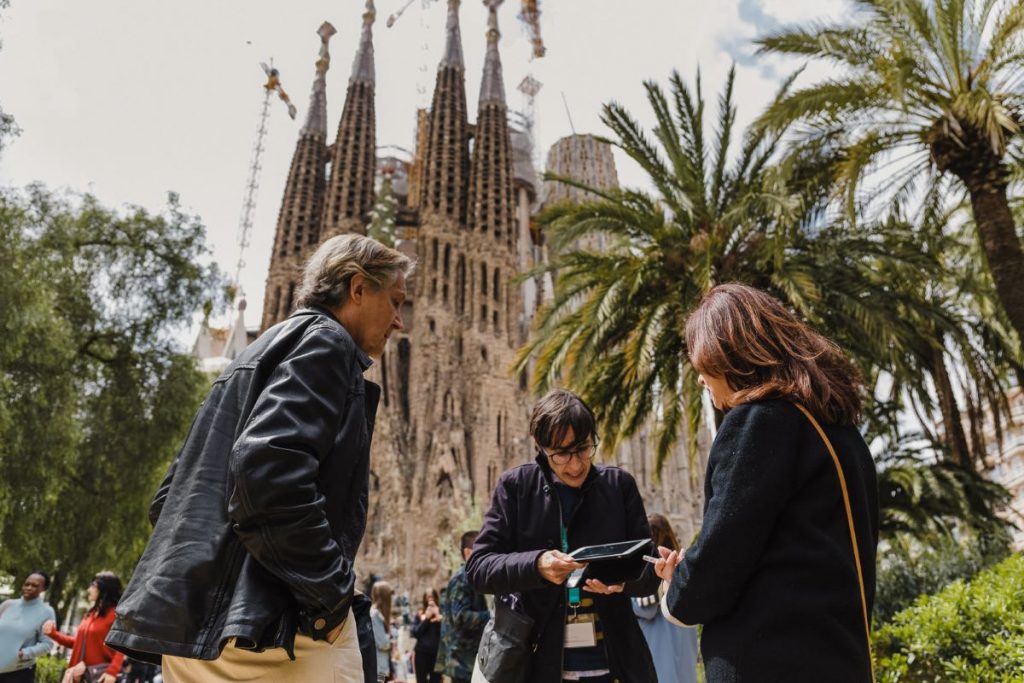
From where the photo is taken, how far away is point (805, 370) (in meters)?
1.67

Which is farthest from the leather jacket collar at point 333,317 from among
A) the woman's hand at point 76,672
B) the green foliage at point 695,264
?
the green foliage at point 695,264

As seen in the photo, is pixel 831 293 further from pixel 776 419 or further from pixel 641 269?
pixel 776 419

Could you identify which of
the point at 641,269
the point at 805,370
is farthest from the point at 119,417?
the point at 805,370

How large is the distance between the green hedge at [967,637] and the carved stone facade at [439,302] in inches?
813

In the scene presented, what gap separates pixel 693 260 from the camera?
32.3 ft

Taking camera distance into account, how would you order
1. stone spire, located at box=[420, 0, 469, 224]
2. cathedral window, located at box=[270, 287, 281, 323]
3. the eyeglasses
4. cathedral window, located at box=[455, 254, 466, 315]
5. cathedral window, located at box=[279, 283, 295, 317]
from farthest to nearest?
stone spire, located at box=[420, 0, 469, 224]
cathedral window, located at box=[455, 254, 466, 315]
cathedral window, located at box=[270, 287, 281, 323]
cathedral window, located at box=[279, 283, 295, 317]
the eyeglasses

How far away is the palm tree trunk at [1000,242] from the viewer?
7.67 metres

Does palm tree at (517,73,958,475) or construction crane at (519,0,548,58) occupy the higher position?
construction crane at (519,0,548,58)

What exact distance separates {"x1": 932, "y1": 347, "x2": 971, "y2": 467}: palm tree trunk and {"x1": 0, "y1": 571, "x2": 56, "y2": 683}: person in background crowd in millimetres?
12976

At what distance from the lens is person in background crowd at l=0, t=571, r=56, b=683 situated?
18.2 ft

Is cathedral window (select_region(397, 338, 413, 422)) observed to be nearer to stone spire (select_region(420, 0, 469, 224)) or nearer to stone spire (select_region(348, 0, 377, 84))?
stone spire (select_region(420, 0, 469, 224))

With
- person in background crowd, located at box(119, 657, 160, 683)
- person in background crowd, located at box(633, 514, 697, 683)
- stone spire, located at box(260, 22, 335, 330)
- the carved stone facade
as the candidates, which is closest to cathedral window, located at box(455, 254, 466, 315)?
the carved stone facade

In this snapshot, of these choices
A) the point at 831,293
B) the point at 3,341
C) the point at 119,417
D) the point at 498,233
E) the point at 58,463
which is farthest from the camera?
the point at 498,233

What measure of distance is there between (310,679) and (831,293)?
919 centimetres
